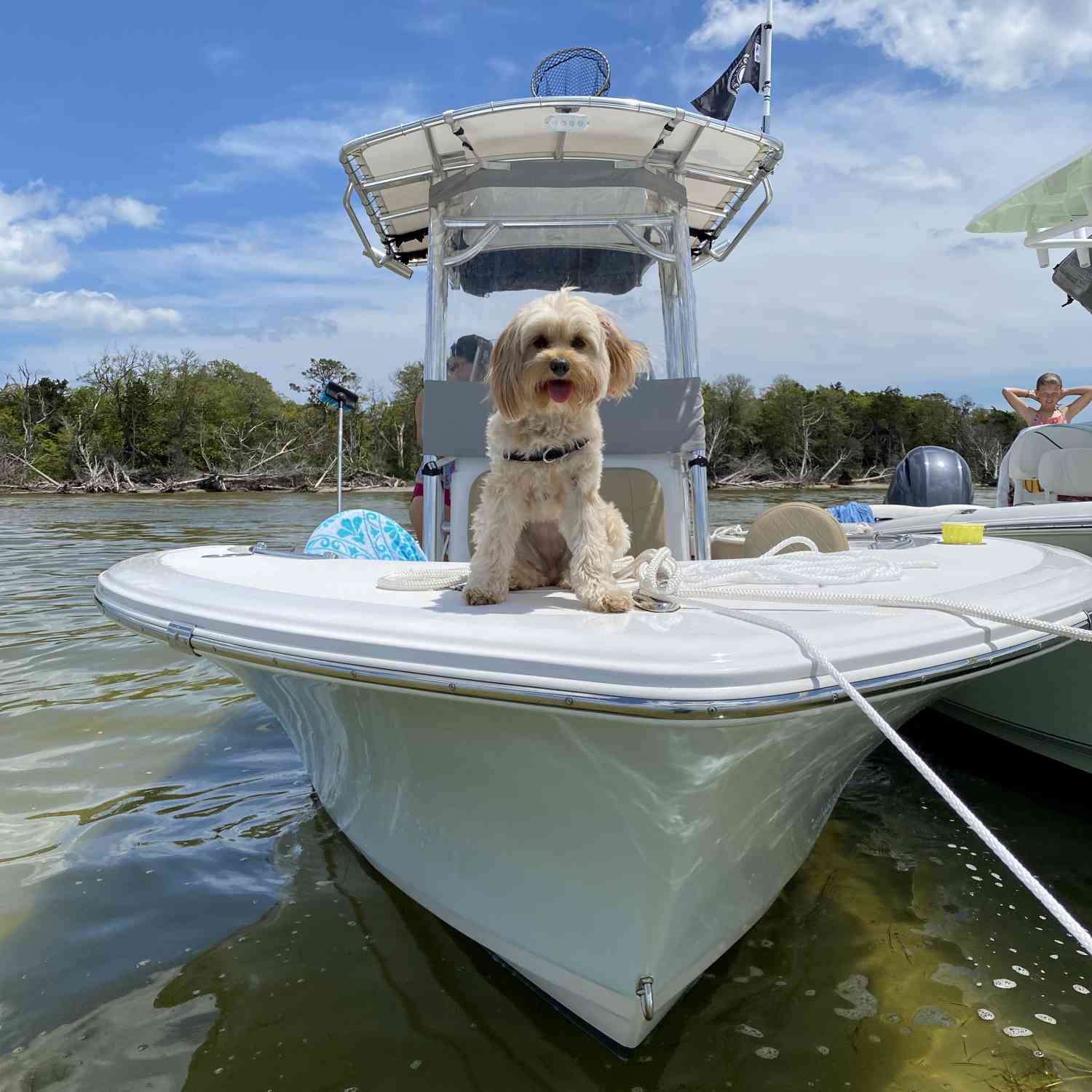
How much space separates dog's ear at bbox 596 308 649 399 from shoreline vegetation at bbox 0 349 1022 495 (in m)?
37.4

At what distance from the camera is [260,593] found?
7.80ft

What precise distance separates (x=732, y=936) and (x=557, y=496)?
1378 millimetres

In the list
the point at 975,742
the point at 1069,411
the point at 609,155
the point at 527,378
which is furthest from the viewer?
the point at 1069,411

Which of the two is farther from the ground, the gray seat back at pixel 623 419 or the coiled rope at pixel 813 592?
the gray seat back at pixel 623 419

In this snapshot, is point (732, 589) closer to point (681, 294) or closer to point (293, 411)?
point (681, 294)

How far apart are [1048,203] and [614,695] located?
5479 mm

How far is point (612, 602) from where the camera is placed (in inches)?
85.2

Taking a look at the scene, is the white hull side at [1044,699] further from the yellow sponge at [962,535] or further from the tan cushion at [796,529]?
the tan cushion at [796,529]

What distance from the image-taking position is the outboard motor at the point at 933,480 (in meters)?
7.24

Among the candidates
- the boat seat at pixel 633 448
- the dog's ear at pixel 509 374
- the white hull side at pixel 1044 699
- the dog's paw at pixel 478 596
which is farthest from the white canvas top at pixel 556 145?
the dog's paw at pixel 478 596

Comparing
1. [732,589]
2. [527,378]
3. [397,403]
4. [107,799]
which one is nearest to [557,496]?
[527,378]

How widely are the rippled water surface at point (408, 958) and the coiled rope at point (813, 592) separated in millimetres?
543

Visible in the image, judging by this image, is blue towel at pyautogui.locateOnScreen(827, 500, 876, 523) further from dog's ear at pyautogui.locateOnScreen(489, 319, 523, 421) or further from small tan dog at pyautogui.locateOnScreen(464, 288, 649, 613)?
dog's ear at pyautogui.locateOnScreen(489, 319, 523, 421)

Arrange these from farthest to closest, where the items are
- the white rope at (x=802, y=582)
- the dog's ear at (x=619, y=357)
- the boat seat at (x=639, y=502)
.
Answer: the boat seat at (x=639, y=502)
the dog's ear at (x=619, y=357)
the white rope at (x=802, y=582)
